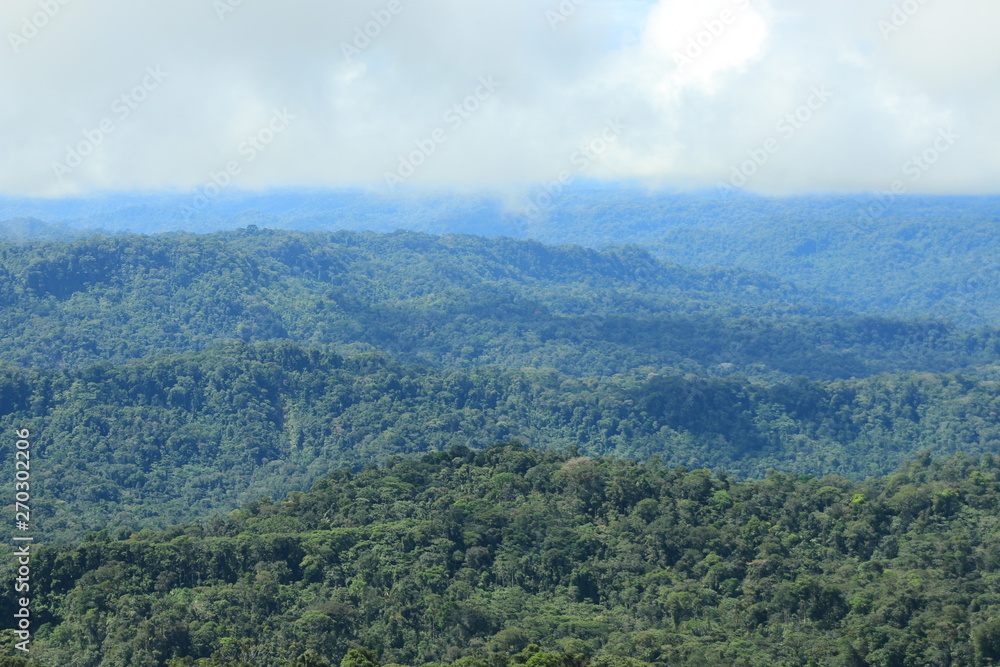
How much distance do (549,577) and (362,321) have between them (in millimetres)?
88431

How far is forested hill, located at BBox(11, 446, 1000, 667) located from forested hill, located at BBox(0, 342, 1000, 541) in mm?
27989

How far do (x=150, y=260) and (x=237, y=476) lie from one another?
61.0 metres

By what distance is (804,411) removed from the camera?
9412cm

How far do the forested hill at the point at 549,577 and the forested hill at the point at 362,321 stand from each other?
230ft

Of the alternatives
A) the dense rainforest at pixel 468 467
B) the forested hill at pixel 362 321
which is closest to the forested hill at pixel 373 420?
the dense rainforest at pixel 468 467

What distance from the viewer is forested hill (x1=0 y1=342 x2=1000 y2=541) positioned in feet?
247

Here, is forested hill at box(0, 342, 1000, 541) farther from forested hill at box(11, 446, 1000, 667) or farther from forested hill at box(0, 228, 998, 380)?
forested hill at box(11, 446, 1000, 667)

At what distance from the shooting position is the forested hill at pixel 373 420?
247 ft

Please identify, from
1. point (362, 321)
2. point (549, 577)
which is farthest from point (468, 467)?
point (362, 321)

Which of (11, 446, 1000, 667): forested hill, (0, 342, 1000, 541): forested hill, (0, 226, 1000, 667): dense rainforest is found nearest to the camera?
(11, 446, 1000, 667): forested hill

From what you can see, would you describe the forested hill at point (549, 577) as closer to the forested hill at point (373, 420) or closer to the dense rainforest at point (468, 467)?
the dense rainforest at point (468, 467)

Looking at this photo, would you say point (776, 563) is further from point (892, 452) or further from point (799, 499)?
point (892, 452)

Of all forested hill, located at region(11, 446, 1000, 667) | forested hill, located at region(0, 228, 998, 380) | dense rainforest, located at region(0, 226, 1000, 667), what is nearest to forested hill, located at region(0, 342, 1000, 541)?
dense rainforest, located at region(0, 226, 1000, 667)

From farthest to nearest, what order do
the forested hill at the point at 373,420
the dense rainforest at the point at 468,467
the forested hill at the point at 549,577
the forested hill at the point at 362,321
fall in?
the forested hill at the point at 362,321 < the forested hill at the point at 373,420 < the dense rainforest at the point at 468,467 < the forested hill at the point at 549,577
